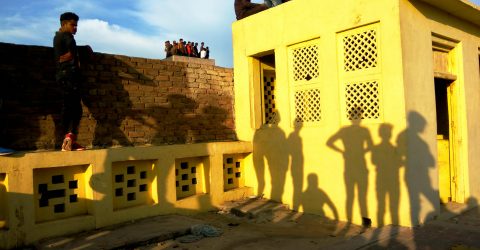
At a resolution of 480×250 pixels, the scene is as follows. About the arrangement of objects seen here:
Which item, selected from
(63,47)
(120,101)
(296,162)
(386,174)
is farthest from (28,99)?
(386,174)

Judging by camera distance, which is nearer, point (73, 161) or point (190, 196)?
point (73, 161)

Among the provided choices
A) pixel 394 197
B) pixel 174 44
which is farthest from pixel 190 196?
pixel 174 44

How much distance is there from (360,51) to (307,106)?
1286 mm

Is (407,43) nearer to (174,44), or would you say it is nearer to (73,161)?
(73,161)

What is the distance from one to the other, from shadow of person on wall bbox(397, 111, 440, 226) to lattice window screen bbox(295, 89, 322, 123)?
1508 mm

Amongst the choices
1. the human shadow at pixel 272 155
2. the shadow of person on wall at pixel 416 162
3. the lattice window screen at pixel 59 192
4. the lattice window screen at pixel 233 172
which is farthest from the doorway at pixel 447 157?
the lattice window screen at pixel 59 192

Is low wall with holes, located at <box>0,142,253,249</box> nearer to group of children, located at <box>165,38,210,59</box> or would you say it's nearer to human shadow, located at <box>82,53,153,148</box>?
human shadow, located at <box>82,53,153,148</box>

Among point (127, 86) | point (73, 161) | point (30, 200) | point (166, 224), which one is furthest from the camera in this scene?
point (127, 86)

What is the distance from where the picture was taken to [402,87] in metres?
5.47

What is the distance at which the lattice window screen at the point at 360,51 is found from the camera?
5895 millimetres

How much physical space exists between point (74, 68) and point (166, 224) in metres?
2.53

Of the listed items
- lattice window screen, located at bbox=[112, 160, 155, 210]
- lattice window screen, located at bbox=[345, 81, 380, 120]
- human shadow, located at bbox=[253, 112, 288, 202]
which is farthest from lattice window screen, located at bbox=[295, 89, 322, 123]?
lattice window screen, located at bbox=[112, 160, 155, 210]

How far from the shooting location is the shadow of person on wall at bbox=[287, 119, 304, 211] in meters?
6.86

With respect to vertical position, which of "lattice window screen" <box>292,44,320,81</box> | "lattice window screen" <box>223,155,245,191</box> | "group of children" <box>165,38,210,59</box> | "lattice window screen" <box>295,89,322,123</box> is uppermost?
"group of children" <box>165,38,210,59</box>
